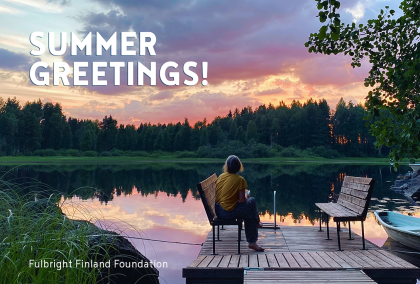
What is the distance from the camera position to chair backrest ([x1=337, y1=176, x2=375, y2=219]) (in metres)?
6.20

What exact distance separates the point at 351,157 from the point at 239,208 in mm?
80687

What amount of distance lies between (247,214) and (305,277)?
168cm

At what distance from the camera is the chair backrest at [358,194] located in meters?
6.20

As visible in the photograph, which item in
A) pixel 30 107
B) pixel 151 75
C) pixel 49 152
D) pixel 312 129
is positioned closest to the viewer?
pixel 151 75

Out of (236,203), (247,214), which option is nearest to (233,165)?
(236,203)

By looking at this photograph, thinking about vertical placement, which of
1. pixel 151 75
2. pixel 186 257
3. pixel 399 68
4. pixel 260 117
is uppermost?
pixel 260 117

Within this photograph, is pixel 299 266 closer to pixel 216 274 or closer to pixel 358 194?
pixel 216 274

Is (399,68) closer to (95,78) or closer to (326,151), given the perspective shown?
(95,78)

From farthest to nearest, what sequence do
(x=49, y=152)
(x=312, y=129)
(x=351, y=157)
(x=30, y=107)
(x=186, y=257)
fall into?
(x=312, y=129), (x=351, y=157), (x=30, y=107), (x=49, y=152), (x=186, y=257)

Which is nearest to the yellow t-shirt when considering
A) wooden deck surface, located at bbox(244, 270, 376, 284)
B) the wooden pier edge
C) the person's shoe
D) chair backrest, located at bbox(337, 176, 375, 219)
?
the person's shoe

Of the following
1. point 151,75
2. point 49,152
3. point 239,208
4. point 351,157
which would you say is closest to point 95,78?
point 151,75

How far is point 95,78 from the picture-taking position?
9.62 metres

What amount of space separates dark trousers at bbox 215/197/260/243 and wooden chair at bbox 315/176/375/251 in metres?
1.24

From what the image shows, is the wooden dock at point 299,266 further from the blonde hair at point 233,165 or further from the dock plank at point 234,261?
the blonde hair at point 233,165
